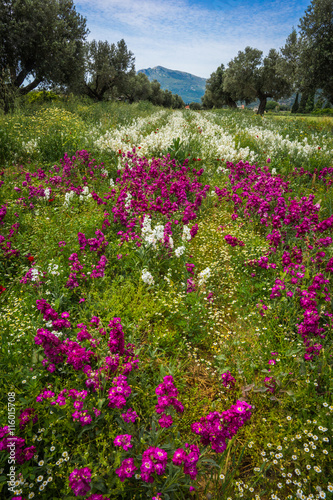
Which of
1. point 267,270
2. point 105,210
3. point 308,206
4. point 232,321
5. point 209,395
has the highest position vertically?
point 308,206

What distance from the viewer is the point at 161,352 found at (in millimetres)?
3113

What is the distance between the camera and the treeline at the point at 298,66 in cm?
1628

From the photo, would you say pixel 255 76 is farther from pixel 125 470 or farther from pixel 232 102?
pixel 125 470

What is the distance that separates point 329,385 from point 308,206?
2991 mm

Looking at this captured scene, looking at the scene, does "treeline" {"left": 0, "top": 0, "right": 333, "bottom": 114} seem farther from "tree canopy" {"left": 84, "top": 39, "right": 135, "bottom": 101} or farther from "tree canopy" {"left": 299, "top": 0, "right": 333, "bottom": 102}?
"tree canopy" {"left": 84, "top": 39, "right": 135, "bottom": 101}

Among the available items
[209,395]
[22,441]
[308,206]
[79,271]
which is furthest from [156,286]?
[308,206]

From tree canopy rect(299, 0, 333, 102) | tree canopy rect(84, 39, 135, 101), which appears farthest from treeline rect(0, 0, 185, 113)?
tree canopy rect(299, 0, 333, 102)

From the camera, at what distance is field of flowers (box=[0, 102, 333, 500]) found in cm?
188

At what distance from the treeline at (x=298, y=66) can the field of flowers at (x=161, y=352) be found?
16892 mm

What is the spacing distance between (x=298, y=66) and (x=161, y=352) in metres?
23.7

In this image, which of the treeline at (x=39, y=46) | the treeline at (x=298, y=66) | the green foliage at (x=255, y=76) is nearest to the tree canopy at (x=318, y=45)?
the treeline at (x=298, y=66)

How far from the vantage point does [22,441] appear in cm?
183

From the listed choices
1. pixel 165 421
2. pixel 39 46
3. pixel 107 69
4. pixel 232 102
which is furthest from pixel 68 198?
pixel 232 102

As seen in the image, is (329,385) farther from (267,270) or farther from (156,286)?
(156,286)
